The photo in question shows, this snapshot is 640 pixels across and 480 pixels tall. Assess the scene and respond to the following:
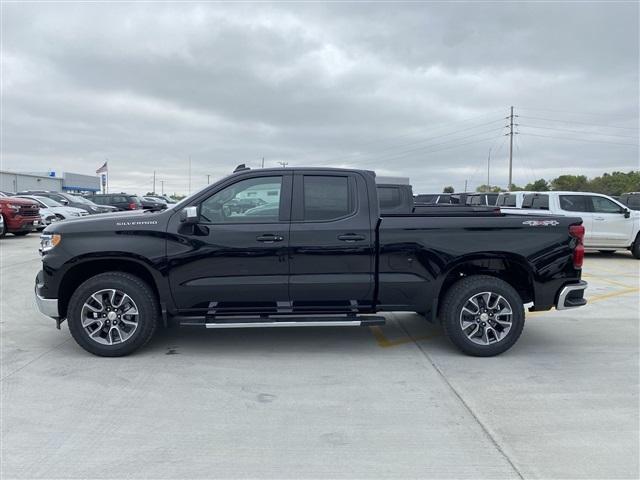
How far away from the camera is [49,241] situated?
17.0 feet

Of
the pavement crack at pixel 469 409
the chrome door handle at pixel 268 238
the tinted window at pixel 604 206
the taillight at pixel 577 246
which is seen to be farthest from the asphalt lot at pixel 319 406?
the tinted window at pixel 604 206

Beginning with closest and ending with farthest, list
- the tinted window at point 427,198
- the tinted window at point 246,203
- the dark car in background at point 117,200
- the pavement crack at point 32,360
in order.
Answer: the pavement crack at point 32,360 < the tinted window at point 246,203 < the tinted window at point 427,198 < the dark car in background at point 117,200

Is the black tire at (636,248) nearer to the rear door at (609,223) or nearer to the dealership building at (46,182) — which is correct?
the rear door at (609,223)

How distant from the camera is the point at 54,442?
346 centimetres

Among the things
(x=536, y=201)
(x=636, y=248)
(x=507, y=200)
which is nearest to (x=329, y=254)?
(x=536, y=201)

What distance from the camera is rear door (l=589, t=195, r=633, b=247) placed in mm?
13461

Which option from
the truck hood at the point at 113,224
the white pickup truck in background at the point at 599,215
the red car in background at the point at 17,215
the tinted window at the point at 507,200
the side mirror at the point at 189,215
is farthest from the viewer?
the red car in background at the point at 17,215

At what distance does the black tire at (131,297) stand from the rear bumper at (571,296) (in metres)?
4.28

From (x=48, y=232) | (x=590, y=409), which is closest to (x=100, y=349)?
(x=48, y=232)

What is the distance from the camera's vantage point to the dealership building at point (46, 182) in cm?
5017

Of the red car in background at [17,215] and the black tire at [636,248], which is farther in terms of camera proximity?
the red car in background at [17,215]

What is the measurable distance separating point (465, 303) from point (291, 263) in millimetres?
1864

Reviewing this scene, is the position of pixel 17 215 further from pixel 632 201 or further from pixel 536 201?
pixel 632 201

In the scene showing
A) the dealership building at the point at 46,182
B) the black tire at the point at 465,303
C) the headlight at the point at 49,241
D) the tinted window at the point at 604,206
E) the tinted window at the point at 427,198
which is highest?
the dealership building at the point at 46,182
